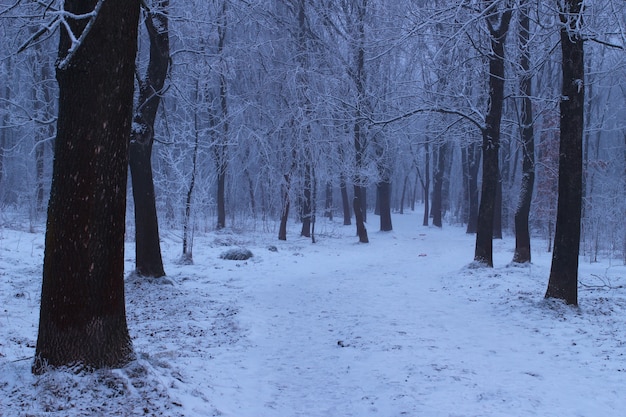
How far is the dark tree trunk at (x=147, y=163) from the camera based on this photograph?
9414 millimetres

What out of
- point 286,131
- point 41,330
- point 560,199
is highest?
Result: point 286,131

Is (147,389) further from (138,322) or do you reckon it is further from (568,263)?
(568,263)

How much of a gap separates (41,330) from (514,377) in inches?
176

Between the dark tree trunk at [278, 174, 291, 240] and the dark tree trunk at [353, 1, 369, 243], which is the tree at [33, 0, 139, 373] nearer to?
A: the dark tree trunk at [278, 174, 291, 240]

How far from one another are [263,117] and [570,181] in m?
13.5

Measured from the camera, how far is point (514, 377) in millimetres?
5109

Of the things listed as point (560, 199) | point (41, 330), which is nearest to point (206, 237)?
point (560, 199)

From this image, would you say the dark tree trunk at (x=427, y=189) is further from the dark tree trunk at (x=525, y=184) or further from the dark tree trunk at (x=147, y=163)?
the dark tree trunk at (x=147, y=163)

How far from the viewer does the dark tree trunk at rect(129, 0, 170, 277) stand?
9.41 metres

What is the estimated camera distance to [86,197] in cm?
392

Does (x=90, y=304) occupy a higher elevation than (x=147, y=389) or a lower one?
higher

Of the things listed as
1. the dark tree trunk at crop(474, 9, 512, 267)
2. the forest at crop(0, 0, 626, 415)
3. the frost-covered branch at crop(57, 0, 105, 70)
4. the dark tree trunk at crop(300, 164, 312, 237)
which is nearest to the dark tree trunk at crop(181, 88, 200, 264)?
the forest at crop(0, 0, 626, 415)

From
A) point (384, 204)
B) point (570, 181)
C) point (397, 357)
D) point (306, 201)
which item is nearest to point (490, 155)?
point (570, 181)

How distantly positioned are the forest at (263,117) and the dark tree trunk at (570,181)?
23 mm
